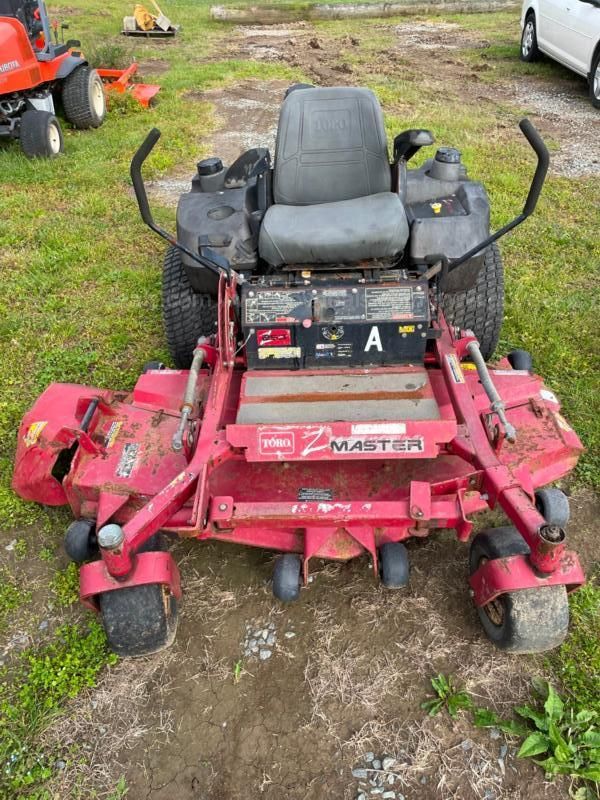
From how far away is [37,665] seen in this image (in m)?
2.50

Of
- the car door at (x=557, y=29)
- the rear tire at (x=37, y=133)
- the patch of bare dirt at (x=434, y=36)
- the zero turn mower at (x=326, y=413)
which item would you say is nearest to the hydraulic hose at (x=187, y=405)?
the zero turn mower at (x=326, y=413)

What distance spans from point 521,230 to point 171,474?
12.8 feet

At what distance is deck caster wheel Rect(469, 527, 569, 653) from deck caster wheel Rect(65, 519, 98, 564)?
1.59 m

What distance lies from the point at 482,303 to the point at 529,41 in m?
8.24

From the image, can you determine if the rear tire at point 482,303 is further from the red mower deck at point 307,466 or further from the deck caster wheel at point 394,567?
the deck caster wheel at point 394,567

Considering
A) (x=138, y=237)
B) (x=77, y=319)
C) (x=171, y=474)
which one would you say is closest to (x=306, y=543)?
(x=171, y=474)

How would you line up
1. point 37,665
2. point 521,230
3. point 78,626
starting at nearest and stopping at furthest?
point 37,665, point 78,626, point 521,230

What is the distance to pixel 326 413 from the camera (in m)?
2.71

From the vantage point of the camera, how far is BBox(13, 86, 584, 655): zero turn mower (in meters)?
2.36

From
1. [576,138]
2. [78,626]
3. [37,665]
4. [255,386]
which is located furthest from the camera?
[576,138]

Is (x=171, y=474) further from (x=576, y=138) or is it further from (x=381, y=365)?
(x=576, y=138)

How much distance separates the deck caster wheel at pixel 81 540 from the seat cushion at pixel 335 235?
4.75 ft

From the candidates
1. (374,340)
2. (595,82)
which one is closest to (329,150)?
(374,340)

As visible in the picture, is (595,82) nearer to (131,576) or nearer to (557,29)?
(557,29)
